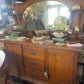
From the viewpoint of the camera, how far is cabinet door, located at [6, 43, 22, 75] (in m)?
1.81

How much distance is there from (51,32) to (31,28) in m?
0.45

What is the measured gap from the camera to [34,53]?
1.66 m

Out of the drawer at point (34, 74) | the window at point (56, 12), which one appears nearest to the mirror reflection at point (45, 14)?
the window at point (56, 12)

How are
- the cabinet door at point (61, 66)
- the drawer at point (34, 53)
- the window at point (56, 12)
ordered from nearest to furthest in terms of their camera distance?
the cabinet door at point (61, 66) < the drawer at point (34, 53) < the window at point (56, 12)

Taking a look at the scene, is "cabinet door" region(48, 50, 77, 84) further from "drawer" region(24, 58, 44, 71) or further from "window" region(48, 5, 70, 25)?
"window" region(48, 5, 70, 25)

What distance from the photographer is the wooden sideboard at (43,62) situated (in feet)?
4.81

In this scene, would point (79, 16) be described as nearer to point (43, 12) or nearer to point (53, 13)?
point (53, 13)

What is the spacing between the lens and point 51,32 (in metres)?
1.86

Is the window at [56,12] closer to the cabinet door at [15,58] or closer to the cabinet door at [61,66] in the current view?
the cabinet door at [61,66]

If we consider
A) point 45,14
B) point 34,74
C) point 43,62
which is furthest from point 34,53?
point 45,14

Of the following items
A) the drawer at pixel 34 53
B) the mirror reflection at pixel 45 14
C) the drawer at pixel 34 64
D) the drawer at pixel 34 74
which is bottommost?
the drawer at pixel 34 74

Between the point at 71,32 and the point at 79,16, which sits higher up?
the point at 79,16

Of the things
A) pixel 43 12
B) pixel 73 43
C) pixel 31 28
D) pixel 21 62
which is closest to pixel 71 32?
pixel 73 43

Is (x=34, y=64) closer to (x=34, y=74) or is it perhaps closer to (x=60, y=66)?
(x=34, y=74)
